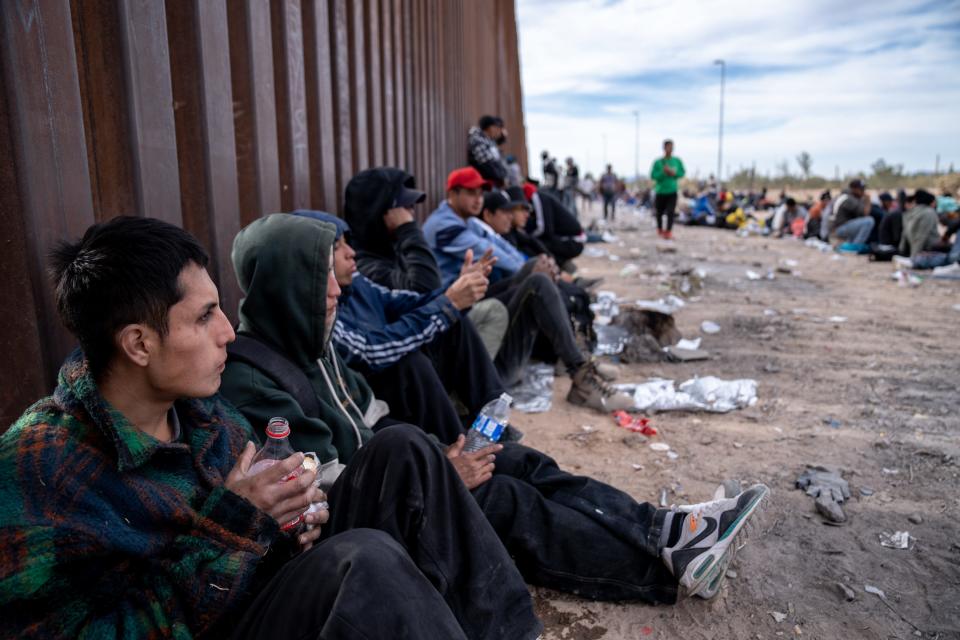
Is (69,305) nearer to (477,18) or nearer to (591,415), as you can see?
(591,415)

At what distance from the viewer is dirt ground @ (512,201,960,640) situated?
212 cm

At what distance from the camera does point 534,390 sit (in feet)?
14.5

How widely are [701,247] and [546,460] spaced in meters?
12.6

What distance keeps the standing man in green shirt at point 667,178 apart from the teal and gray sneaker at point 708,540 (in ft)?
40.7

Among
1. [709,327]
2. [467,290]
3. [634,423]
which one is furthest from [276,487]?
[709,327]

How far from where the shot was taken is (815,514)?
9.04 feet

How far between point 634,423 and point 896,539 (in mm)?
1479

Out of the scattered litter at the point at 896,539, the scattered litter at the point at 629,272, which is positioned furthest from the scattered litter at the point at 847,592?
the scattered litter at the point at 629,272

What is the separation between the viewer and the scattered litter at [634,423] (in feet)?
12.2

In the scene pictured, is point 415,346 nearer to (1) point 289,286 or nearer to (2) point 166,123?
(1) point 289,286

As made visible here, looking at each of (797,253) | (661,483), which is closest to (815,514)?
(661,483)

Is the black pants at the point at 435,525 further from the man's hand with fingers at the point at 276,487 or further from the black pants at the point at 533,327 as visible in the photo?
the black pants at the point at 533,327

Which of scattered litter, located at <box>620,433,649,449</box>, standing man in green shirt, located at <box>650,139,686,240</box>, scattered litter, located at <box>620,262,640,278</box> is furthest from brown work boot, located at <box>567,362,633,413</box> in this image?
standing man in green shirt, located at <box>650,139,686,240</box>

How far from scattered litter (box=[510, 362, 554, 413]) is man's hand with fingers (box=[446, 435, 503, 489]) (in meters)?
1.93
